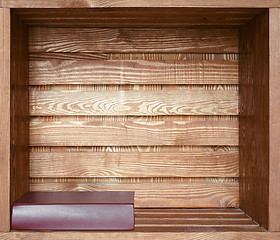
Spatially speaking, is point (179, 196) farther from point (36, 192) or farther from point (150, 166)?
point (36, 192)

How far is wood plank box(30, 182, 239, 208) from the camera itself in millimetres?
1339

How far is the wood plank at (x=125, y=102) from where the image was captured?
1.34 meters

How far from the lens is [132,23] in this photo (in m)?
1.26

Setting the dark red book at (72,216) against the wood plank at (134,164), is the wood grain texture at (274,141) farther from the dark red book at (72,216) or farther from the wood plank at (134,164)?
the dark red book at (72,216)

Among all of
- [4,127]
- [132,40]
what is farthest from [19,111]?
[132,40]

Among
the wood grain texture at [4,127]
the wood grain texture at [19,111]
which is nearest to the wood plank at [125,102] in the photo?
the wood grain texture at [19,111]

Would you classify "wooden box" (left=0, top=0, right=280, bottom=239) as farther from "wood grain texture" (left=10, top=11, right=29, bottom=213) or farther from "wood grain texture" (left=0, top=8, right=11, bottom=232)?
"wood grain texture" (left=0, top=8, right=11, bottom=232)

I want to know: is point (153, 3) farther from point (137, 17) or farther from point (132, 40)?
point (132, 40)

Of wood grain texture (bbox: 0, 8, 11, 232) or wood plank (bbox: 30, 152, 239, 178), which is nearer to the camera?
wood grain texture (bbox: 0, 8, 11, 232)

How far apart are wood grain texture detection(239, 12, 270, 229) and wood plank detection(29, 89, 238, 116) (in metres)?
0.16

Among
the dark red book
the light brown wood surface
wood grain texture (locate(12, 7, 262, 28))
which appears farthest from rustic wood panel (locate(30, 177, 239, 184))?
wood grain texture (locate(12, 7, 262, 28))

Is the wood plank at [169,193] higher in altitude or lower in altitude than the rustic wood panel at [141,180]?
lower

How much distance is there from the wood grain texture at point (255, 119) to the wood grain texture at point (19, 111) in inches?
35.1

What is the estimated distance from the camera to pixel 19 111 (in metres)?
1.17
